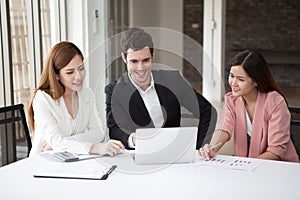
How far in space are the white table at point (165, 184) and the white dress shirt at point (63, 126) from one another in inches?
10.4

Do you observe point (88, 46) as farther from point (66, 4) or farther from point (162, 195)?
point (162, 195)

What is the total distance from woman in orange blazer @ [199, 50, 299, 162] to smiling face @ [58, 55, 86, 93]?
29.2 inches

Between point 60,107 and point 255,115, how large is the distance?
0.97 meters

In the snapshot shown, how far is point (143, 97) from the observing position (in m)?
2.52

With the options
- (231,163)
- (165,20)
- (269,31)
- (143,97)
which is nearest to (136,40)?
(143,97)

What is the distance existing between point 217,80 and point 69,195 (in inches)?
229

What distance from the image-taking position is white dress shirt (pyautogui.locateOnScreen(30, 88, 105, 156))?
226 centimetres

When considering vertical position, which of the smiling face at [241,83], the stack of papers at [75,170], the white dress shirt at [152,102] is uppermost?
the smiling face at [241,83]

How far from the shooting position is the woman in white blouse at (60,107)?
7.59ft

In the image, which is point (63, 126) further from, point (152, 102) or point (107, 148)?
point (152, 102)

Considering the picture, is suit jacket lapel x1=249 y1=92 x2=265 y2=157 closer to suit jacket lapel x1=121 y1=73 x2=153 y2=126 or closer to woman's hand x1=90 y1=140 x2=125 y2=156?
suit jacket lapel x1=121 y1=73 x2=153 y2=126

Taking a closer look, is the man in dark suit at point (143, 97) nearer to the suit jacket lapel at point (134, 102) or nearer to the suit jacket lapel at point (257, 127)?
the suit jacket lapel at point (134, 102)

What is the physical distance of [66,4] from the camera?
14.2 ft

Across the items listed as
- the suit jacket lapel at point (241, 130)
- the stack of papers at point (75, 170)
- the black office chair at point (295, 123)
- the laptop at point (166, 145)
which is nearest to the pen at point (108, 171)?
the stack of papers at point (75, 170)
